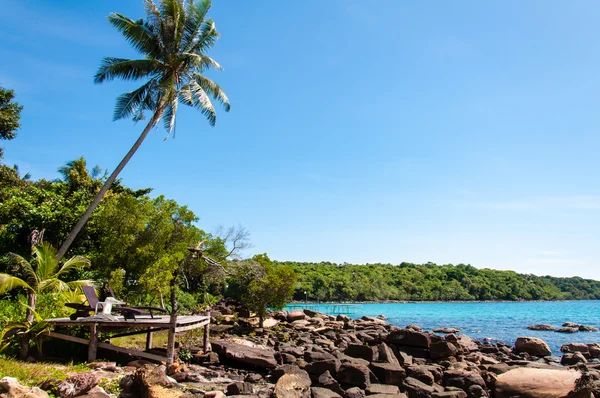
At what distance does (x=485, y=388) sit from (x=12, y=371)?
12.8 m

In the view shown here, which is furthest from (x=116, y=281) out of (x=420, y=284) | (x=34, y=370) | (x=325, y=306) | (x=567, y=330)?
(x=420, y=284)

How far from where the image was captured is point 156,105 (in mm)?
20219

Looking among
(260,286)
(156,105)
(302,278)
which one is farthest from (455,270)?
(156,105)

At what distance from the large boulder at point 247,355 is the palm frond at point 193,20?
14.1 meters

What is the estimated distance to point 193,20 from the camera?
66.8 feet

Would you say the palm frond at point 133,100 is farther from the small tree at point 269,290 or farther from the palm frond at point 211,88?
the small tree at point 269,290

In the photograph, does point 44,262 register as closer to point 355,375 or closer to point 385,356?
point 355,375

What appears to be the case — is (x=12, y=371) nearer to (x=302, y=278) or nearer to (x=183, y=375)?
(x=183, y=375)

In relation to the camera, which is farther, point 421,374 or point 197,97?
point 197,97

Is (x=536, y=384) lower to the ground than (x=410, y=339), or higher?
lower

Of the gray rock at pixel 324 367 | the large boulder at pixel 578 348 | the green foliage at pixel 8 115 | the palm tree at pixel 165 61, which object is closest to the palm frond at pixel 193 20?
the palm tree at pixel 165 61

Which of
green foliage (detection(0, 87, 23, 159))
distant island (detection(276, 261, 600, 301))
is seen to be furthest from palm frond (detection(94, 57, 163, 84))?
distant island (detection(276, 261, 600, 301))

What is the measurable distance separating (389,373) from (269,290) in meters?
14.3

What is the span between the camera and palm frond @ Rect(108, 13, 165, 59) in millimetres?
19781
